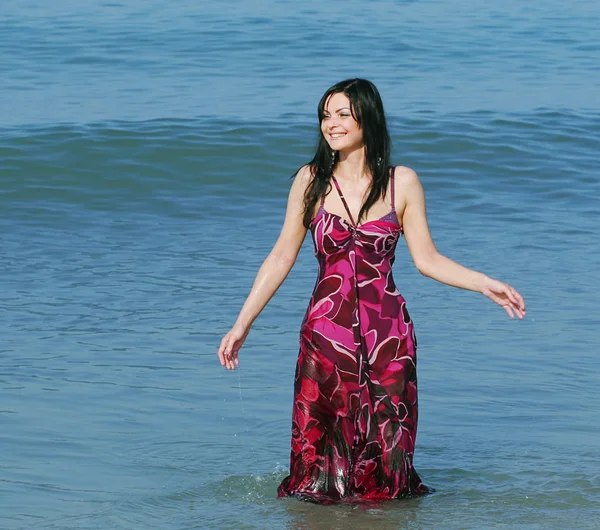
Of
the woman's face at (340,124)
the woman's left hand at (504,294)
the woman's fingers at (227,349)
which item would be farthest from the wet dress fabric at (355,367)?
the woman's left hand at (504,294)

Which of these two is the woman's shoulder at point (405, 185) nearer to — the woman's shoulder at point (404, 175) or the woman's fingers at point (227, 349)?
the woman's shoulder at point (404, 175)

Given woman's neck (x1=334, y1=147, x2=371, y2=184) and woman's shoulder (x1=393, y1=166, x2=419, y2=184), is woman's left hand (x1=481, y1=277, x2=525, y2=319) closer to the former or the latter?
woman's shoulder (x1=393, y1=166, x2=419, y2=184)

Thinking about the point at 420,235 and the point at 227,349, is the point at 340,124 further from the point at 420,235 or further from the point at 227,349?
the point at 227,349

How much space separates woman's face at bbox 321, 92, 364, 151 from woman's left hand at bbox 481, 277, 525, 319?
75cm

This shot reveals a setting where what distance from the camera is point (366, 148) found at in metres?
4.82

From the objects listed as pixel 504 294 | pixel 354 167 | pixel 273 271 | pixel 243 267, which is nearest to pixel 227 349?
pixel 273 271

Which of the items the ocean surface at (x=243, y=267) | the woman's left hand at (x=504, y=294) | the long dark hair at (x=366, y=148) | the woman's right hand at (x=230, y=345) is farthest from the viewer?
the ocean surface at (x=243, y=267)

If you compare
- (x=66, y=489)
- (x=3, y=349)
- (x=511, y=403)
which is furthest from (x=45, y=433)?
(x=511, y=403)

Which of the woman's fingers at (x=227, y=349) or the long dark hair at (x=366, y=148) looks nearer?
the long dark hair at (x=366, y=148)

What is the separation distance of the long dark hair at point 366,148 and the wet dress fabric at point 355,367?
1.9 inches

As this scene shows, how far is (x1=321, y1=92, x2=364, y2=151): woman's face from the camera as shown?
4.73 meters

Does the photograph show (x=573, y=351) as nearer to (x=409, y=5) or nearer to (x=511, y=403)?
(x=511, y=403)

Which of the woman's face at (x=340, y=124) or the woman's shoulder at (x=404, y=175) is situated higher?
the woman's face at (x=340, y=124)

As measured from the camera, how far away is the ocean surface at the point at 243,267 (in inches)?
217
